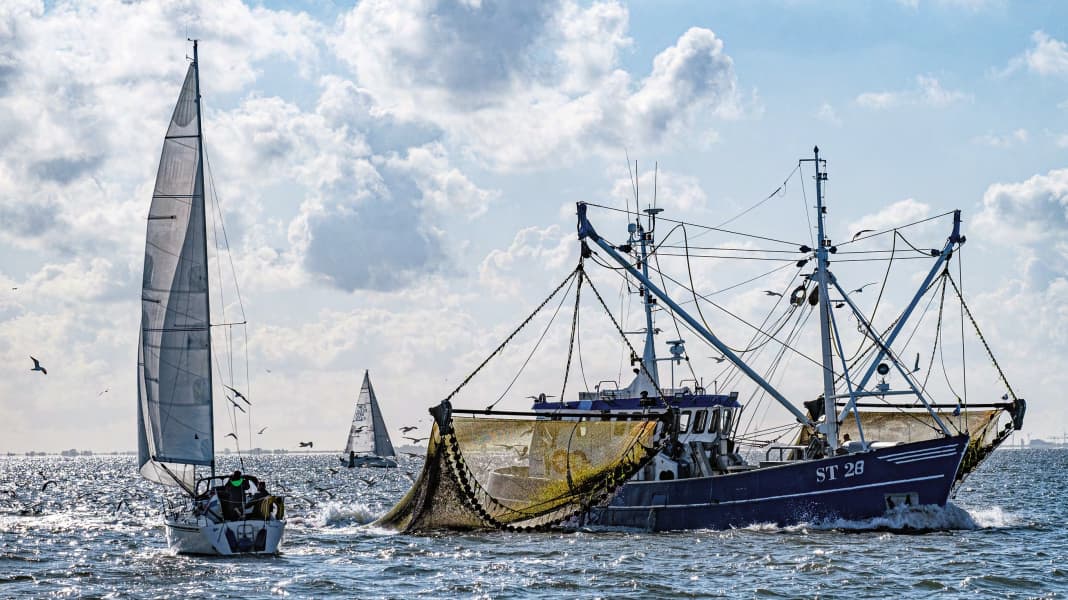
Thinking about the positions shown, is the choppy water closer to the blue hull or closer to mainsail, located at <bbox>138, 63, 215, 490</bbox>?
the blue hull

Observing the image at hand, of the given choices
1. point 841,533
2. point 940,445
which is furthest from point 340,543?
point 940,445

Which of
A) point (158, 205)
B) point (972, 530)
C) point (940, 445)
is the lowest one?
point (972, 530)

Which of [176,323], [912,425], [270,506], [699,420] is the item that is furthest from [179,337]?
[912,425]

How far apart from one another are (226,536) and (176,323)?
6399 millimetres

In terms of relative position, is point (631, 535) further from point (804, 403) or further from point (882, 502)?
point (804, 403)

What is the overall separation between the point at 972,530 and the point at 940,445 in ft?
15.6

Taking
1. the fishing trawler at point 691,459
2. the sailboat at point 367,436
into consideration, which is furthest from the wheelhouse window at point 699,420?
the sailboat at point 367,436

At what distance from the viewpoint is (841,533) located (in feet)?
124

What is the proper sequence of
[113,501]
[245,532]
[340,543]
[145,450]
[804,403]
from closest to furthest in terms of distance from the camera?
1. [245,532]
2. [145,450]
3. [340,543]
4. [804,403]
5. [113,501]

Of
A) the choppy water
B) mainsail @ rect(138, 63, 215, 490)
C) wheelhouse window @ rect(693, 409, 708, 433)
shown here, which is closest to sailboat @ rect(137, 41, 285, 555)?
mainsail @ rect(138, 63, 215, 490)

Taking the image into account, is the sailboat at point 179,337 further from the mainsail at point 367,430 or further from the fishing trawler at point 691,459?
the mainsail at point 367,430

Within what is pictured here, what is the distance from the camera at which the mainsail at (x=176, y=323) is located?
3594 centimetres

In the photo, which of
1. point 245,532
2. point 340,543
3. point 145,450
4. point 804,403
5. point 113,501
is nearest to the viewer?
point 245,532

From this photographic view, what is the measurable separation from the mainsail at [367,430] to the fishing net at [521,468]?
97.1 m
